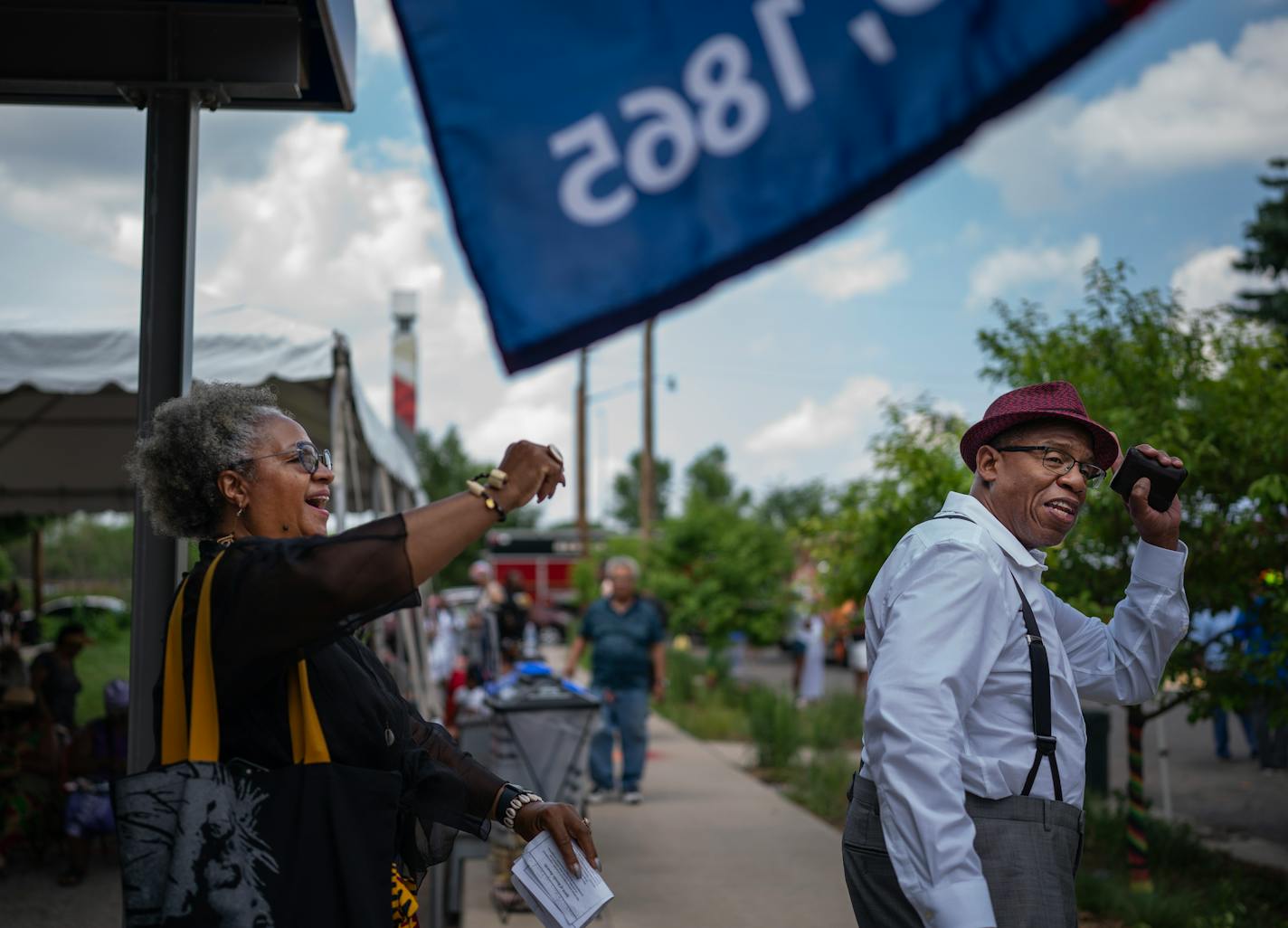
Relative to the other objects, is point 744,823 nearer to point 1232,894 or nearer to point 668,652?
point 1232,894

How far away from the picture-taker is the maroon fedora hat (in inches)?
111

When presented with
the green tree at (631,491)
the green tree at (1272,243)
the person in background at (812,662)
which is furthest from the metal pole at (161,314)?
the green tree at (631,491)

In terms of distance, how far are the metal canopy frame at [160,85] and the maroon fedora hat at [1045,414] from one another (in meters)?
1.83

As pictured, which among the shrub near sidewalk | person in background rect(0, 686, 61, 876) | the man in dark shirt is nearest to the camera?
person in background rect(0, 686, 61, 876)

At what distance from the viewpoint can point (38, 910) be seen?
6.38m

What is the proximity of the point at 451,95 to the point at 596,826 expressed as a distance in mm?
8025

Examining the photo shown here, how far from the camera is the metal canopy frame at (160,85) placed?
10.7 feet

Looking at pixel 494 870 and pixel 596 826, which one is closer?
pixel 494 870

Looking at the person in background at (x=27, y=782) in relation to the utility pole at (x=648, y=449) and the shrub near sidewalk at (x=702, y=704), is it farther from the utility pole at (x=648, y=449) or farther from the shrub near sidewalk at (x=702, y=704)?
the utility pole at (x=648, y=449)

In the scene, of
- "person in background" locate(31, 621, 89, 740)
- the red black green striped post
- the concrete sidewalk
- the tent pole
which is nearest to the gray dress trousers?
the concrete sidewalk

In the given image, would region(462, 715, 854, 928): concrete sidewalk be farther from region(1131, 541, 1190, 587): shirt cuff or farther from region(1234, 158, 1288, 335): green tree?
region(1234, 158, 1288, 335): green tree

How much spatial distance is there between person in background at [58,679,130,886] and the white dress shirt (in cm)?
552

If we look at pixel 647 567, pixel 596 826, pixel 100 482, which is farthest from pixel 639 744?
pixel 647 567

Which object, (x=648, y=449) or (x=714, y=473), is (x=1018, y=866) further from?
(x=714, y=473)
